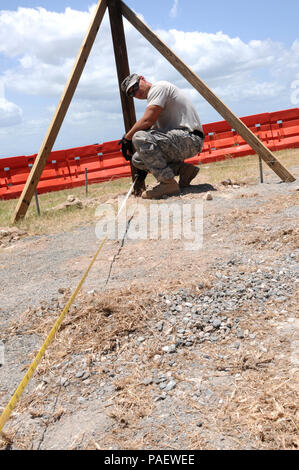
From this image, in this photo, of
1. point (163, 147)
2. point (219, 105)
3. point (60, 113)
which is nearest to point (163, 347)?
point (163, 147)

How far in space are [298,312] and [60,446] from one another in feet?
4.84

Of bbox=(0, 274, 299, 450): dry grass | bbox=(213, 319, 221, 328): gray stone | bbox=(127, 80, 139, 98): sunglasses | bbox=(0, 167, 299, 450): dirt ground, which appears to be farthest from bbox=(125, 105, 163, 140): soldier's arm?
bbox=(213, 319, 221, 328): gray stone

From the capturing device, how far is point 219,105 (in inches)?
229

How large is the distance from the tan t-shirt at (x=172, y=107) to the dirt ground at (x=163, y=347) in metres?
2.40

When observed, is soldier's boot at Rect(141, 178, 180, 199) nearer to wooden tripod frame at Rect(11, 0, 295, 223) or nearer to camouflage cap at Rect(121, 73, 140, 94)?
wooden tripod frame at Rect(11, 0, 295, 223)

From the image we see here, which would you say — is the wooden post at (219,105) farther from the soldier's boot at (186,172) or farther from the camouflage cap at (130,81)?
the soldier's boot at (186,172)

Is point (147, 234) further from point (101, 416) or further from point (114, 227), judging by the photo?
point (101, 416)

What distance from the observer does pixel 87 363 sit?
84.0 inches

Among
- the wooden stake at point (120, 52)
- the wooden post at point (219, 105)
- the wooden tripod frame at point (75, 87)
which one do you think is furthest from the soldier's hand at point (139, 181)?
the wooden post at point (219, 105)

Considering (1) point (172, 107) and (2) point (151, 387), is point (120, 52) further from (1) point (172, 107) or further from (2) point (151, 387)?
(2) point (151, 387)

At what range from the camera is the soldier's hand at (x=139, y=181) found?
6156 millimetres

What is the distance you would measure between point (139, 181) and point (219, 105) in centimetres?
165

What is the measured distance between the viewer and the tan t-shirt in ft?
17.7

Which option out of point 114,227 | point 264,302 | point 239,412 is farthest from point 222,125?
point 239,412
